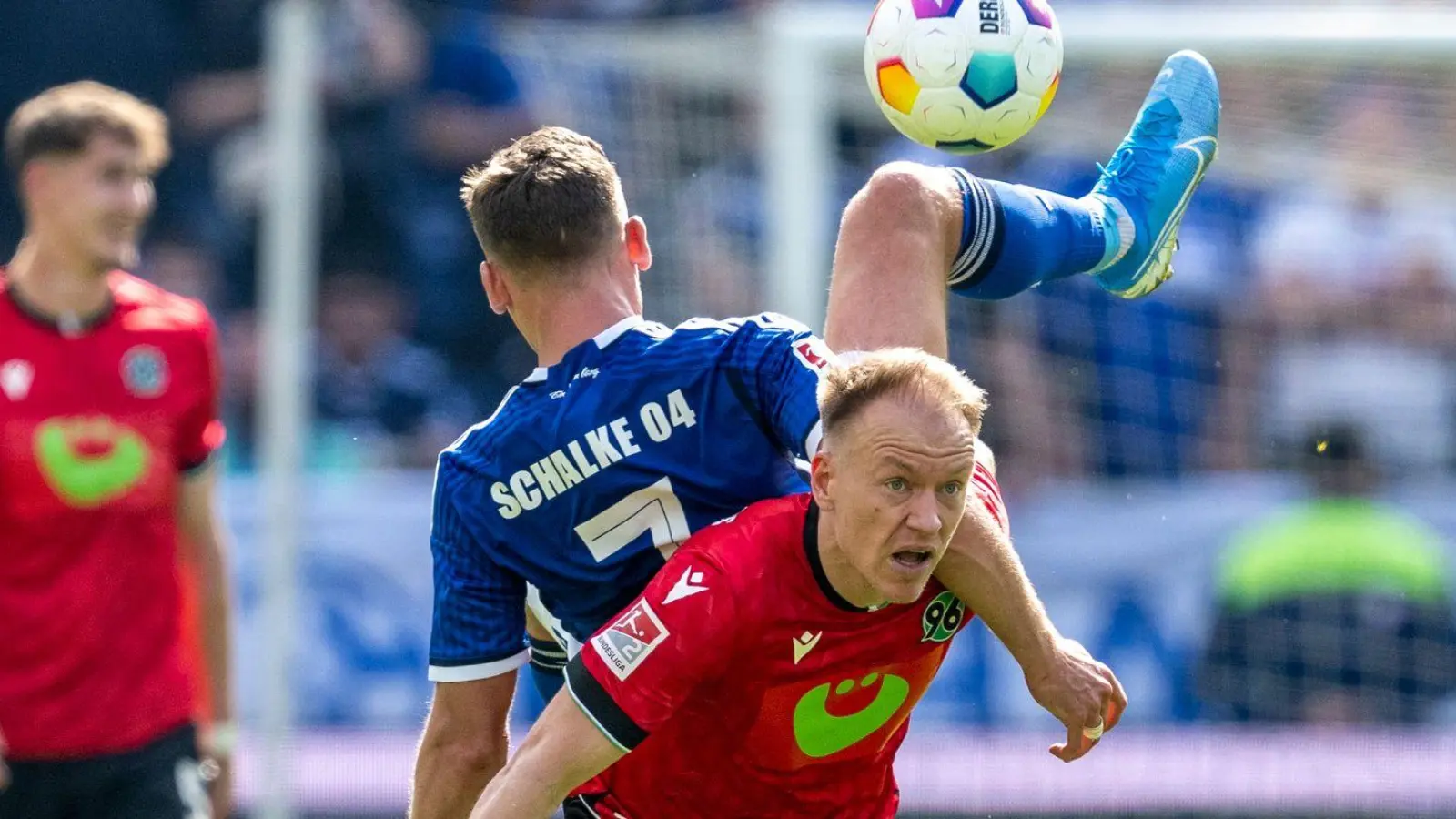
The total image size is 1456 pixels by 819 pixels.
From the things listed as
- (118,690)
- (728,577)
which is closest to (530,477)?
(728,577)

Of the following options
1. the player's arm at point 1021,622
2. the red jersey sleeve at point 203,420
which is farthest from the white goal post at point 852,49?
the player's arm at point 1021,622

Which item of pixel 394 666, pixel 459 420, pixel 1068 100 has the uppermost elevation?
pixel 1068 100

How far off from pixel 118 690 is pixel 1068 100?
5.02m

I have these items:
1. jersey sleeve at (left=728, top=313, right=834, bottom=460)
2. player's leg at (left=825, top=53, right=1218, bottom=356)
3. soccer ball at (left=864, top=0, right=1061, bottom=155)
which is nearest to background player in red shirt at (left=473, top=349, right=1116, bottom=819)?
jersey sleeve at (left=728, top=313, right=834, bottom=460)

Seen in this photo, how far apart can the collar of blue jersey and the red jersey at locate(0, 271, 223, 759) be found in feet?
8.66

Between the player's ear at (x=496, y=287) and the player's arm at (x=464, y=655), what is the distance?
0.33m

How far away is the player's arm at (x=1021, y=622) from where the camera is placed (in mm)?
3680

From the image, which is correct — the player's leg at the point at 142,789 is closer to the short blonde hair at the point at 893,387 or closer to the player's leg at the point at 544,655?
the player's leg at the point at 544,655

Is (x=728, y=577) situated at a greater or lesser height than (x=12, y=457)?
greater

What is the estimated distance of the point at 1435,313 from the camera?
9.52 metres

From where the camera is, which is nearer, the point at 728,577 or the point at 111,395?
the point at 728,577

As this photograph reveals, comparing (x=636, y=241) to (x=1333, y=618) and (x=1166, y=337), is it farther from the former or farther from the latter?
(x=1166, y=337)

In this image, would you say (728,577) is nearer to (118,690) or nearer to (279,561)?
(118,690)

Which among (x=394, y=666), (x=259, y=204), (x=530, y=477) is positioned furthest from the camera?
(x=259, y=204)
